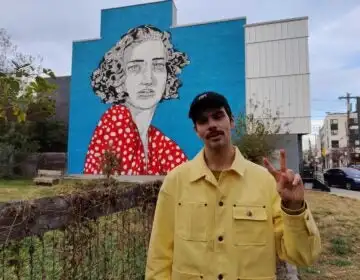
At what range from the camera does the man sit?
152 cm

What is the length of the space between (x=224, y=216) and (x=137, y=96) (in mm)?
16049

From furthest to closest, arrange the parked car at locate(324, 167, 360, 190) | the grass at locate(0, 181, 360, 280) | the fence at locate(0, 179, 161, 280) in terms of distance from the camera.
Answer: the parked car at locate(324, 167, 360, 190), the grass at locate(0, 181, 360, 280), the fence at locate(0, 179, 161, 280)

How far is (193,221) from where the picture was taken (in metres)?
1.67

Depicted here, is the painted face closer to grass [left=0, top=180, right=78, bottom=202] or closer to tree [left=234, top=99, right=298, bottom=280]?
Answer: tree [left=234, top=99, right=298, bottom=280]

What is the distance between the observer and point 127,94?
17516 mm

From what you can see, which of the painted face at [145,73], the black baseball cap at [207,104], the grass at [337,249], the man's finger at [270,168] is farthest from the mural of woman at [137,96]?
the man's finger at [270,168]

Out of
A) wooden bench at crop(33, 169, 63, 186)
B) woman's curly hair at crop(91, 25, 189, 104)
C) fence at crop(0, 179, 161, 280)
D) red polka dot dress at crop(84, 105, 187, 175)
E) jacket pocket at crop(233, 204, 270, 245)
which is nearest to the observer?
jacket pocket at crop(233, 204, 270, 245)

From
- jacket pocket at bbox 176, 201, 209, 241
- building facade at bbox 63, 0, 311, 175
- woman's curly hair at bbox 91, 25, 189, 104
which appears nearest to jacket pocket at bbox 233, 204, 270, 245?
jacket pocket at bbox 176, 201, 209, 241

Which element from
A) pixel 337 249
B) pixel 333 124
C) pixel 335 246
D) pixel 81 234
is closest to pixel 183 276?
pixel 81 234

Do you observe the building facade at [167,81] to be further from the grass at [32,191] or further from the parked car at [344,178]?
the parked car at [344,178]

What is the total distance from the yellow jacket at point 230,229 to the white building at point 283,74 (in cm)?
1407

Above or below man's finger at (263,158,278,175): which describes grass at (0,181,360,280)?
below

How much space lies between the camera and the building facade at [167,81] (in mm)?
15578

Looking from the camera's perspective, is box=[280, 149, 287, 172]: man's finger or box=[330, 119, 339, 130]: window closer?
box=[280, 149, 287, 172]: man's finger
